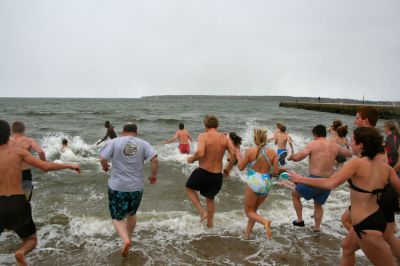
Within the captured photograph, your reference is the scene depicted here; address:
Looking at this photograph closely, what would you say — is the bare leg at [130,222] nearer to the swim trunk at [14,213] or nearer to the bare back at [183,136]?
the swim trunk at [14,213]

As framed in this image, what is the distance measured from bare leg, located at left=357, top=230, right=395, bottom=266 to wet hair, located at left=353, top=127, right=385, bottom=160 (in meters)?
0.71

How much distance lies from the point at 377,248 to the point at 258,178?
6.22ft

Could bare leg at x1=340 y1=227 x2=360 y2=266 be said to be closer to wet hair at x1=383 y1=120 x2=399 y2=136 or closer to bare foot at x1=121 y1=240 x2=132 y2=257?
bare foot at x1=121 y1=240 x2=132 y2=257

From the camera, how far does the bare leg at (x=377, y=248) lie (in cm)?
293

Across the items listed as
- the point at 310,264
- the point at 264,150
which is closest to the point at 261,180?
the point at 264,150

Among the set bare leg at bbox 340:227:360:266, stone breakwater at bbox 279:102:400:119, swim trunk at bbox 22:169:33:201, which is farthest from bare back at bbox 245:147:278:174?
stone breakwater at bbox 279:102:400:119

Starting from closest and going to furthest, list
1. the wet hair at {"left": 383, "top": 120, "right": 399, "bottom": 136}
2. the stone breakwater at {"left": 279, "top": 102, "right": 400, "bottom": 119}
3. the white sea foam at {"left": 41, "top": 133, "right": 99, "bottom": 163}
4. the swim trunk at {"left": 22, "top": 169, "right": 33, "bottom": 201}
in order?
the swim trunk at {"left": 22, "top": 169, "right": 33, "bottom": 201}
the wet hair at {"left": 383, "top": 120, "right": 399, "bottom": 136}
the white sea foam at {"left": 41, "top": 133, "right": 99, "bottom": 163}
the stone breakwater at {"left": 279, "top": 102, "right": 400, "bottom": 119}

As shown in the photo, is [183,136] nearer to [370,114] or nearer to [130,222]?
[130,222]

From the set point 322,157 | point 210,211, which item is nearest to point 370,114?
point 322,157

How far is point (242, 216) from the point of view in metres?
6.22

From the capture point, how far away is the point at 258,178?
462cm

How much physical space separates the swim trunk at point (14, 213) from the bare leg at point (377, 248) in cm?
346

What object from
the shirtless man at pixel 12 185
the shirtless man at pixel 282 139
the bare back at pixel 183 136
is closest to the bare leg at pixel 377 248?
the shirtless man at pixel 12 185

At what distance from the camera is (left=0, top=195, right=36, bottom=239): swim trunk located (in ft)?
11.2
